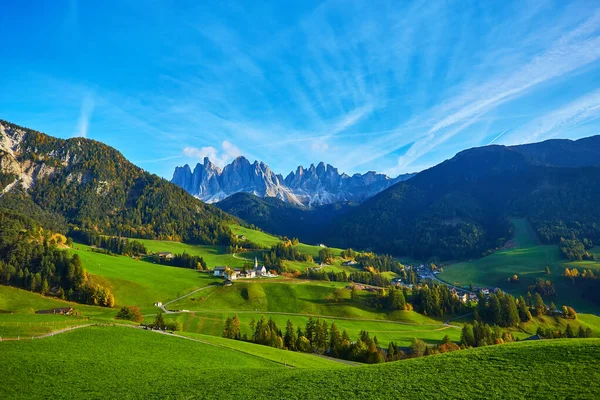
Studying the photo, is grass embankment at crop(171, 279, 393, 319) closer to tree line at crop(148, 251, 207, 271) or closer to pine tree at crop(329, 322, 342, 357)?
pine tree at crop(329, 322, 342, 357)

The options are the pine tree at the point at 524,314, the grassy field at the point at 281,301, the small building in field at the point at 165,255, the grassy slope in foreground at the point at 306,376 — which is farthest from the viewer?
the small building in field at the point at 165,255

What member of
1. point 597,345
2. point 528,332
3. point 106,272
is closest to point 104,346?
point 597,345

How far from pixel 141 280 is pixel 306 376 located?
119684mm

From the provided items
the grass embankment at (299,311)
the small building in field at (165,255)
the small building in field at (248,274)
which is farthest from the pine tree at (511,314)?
the small building in field at (165,255)

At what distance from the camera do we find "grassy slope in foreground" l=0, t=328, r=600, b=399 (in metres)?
23.4

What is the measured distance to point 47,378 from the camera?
27406 mm

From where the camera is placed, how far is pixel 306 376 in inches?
1168

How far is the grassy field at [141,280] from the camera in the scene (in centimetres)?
11543

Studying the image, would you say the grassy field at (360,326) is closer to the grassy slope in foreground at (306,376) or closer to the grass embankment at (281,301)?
the grass embankment at (281,301)

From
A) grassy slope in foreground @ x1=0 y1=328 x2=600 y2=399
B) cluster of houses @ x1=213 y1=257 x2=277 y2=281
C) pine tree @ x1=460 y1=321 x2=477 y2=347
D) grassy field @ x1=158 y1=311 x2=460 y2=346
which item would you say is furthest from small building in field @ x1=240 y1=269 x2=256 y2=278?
grassy slope in foreground @ x1=0 y1=328 x2=600 y2=399

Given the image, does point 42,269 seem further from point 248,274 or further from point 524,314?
point 524,314

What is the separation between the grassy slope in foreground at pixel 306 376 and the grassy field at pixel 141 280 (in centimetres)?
8204

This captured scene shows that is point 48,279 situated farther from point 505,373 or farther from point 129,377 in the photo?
point 505,373

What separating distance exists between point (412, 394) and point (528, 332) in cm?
12246
